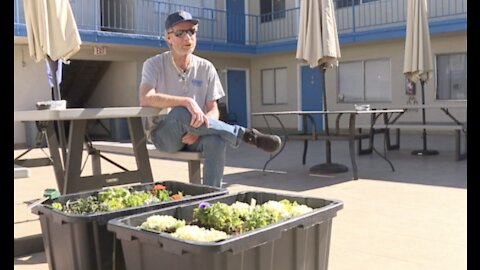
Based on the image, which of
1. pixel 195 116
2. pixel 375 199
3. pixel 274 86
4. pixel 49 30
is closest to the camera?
pixel 195 116

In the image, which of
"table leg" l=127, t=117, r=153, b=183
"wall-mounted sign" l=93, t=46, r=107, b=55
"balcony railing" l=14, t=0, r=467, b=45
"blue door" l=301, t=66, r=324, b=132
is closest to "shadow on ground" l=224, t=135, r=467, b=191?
"table leg" l=127, t=117, r=153, b=183

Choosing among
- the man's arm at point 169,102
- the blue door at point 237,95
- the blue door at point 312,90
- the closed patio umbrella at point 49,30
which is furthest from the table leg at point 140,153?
the blue door at point 237,95

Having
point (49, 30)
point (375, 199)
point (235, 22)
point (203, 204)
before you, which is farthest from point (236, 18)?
point (203, 204)

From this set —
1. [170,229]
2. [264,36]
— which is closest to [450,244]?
[170,229]

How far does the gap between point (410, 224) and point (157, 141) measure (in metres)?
1.94

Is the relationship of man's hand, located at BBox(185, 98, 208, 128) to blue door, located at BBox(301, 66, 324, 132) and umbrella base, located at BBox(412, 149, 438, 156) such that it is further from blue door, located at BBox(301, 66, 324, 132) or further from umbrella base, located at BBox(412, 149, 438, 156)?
blue door, located at BBox(301, 66, 324, 132)

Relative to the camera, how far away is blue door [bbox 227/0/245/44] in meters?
15.6

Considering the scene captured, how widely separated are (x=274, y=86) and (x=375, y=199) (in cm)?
1180

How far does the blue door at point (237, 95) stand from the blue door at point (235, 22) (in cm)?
121

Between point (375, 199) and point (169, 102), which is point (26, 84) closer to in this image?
point (375, 199)

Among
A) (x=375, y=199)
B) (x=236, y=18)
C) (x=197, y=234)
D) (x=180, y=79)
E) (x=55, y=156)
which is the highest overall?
(x=236, y=18)

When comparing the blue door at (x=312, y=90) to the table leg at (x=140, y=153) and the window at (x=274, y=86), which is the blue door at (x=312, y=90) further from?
the table leg at (x=140, y=153)

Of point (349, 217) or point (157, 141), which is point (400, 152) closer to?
point (349, 217)

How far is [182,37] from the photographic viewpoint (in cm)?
325
